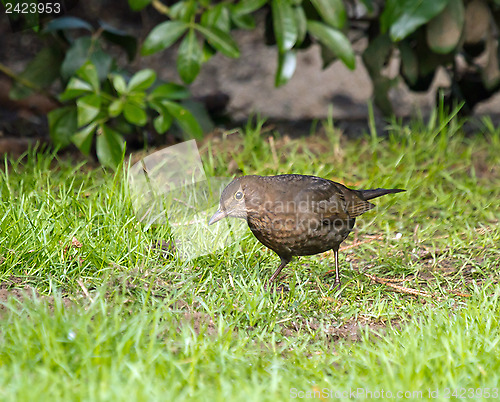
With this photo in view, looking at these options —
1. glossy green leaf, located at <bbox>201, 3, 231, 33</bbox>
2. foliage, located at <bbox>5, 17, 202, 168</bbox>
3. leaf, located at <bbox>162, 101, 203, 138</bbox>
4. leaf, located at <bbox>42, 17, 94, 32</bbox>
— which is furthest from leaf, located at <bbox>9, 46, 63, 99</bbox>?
glossy green leaf, located at <bbox>201, 3, 231, 33</bbox>

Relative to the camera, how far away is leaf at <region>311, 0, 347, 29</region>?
4391 mm

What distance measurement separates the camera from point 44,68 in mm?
4902

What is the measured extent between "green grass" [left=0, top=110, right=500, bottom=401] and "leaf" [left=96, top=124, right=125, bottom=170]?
203mm

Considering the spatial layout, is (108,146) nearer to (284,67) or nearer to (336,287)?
(284,67)

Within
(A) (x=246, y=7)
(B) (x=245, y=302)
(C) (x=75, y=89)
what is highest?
(A) (x=246, y=7)

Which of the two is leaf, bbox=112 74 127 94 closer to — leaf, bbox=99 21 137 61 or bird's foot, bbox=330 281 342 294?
leaf, bbox=99 21 137 61

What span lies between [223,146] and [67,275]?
235 cm

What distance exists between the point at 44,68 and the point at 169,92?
3.63 feet

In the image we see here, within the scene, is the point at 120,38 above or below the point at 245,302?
above

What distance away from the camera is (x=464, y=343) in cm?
254

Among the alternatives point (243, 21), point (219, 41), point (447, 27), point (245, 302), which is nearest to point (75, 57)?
point (219, 41)

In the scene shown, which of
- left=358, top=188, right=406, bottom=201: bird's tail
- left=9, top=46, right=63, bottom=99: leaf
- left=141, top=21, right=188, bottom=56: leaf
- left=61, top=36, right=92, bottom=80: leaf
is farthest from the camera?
left=9, top=46, right=63, bottom=99: leaf

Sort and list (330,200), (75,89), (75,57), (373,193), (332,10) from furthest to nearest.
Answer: (75,57) → (332,10) → (75,89) → (373,193) → (330,200)

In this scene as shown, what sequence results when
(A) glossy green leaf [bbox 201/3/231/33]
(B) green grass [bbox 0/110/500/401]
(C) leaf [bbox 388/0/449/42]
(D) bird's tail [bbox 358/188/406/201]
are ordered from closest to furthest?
(B) green grass [bbox 0/110/500/401], (D) bird's tail [bbox 358/188/406/201], (C) leaf [bbox 388/0/449/42], (A) glossy green leaf [bbox 201/3/231/33]
